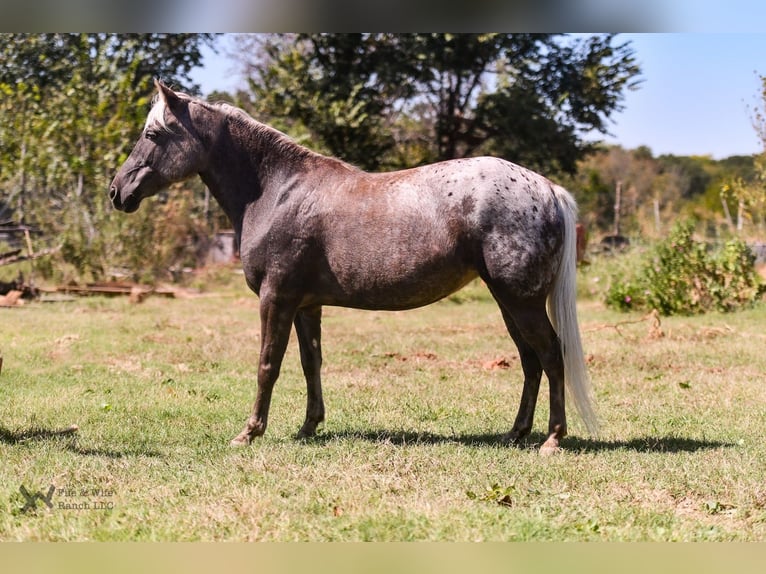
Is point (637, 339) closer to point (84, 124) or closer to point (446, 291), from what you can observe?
point (446, 291)

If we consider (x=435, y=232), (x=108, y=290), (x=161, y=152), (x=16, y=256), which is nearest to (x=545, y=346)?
(x=435, y=232)

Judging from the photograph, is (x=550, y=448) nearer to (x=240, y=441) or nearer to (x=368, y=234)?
(x=368, y=234)

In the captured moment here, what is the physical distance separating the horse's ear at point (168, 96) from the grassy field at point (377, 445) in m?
2.27

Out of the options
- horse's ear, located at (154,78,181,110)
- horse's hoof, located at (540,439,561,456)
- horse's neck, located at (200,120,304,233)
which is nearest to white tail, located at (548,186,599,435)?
horse's hoof, located at (540,439,561,456)

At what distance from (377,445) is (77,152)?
1538cm

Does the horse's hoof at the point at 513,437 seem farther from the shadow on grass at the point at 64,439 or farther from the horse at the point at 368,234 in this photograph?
the shadow on grass at the point at 64,439

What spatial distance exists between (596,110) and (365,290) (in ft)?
57.3

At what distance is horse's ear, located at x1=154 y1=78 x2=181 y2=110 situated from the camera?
5387 mm

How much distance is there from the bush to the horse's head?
31.3ft

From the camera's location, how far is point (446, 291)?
5.29 metres

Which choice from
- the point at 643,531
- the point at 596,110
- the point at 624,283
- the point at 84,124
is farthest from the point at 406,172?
the point at 596,110

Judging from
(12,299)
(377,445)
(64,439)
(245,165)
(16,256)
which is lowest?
(64,439)

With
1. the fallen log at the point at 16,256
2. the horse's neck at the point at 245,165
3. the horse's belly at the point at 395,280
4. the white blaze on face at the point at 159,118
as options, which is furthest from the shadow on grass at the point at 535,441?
the fallen log at the point at 16,256

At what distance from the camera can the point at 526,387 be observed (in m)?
5.54
